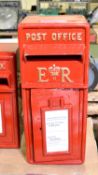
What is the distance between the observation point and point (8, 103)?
3.01ft

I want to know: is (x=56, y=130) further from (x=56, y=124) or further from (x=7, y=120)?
(x=7, y=120)

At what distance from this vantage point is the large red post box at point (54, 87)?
756mm

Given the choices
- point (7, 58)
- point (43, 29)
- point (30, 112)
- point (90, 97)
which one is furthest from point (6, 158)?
point (90, 97)

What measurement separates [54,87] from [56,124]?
0.11 metres

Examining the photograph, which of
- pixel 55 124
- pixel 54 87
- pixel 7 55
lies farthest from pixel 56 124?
pixel 7 55

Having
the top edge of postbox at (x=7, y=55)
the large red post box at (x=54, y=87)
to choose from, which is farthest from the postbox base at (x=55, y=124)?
the top edge of postbox at (x=7, y=55)

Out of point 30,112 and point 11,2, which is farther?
point 11,2

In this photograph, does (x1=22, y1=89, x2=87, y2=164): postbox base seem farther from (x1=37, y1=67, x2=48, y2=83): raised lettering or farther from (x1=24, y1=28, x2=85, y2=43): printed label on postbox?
(x1=24, y1=28, x2=85, y2=43): printed label on postbox

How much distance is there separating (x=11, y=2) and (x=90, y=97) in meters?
1.86

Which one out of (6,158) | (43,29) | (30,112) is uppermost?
(43,29)

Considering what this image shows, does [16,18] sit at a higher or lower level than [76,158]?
higher

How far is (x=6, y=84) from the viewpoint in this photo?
35.7 inches

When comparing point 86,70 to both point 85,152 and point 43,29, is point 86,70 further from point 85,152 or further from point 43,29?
point 85,152

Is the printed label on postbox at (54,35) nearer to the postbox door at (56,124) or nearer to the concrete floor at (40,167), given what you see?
the postbox door at (56,124)
